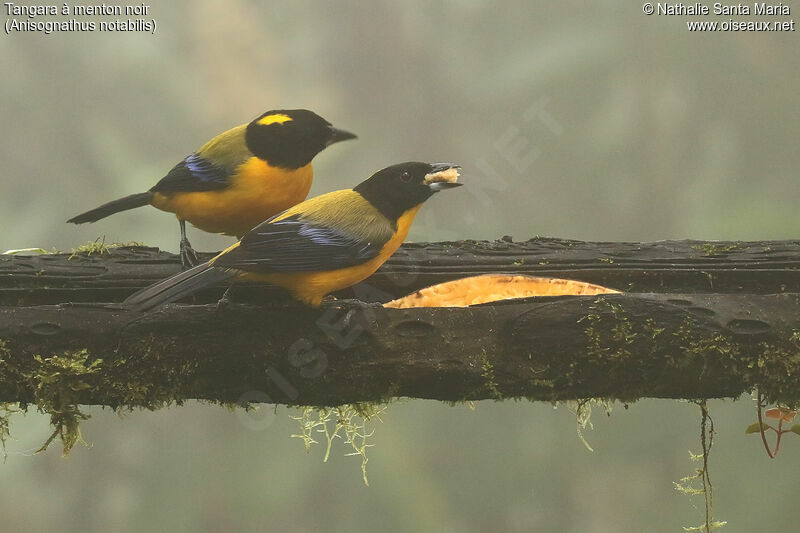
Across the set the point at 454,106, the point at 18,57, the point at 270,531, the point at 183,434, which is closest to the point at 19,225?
the point at 18,57

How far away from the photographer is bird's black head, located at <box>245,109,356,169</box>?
8.02 ft

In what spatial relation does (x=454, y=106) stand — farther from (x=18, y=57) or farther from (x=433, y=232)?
(x=18, y=57)

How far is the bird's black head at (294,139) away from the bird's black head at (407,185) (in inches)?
11.6

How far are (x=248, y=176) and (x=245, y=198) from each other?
0.08 m

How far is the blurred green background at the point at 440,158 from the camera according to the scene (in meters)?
3.66

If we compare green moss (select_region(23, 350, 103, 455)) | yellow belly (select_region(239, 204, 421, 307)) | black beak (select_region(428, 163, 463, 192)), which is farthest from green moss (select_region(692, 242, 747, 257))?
green moss (select_region(23, 350, 103, 455))

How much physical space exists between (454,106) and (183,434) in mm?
2269

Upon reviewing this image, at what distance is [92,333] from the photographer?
6.46 feet

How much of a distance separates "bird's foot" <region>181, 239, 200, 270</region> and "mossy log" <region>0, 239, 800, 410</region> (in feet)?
1.39

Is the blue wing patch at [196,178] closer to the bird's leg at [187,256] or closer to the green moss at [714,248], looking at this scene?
the bird's leg at [187,256]
